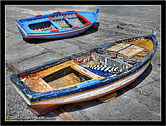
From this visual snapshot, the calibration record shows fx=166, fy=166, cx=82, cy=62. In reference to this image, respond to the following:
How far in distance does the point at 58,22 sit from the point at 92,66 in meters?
10.3

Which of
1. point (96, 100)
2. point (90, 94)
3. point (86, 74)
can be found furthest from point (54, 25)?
point (90, 94)

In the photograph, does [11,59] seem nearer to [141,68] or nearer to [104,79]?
[104,79]

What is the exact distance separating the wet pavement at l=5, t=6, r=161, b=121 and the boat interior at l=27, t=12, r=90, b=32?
1.46 metres

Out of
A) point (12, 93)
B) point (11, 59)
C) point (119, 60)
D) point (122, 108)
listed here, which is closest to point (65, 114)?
point (122, 108)

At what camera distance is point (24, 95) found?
6520 millimetres

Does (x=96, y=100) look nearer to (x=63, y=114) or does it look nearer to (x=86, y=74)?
(x=86, y=74)

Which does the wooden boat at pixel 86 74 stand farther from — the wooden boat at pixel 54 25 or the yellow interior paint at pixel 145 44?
the wooden boat at pixel 54 25

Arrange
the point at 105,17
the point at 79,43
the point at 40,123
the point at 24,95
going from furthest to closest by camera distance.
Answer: the point at 105,17 < the point at 79,43 < the point at 40,123 < the point at 24,95

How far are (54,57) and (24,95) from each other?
654 cm

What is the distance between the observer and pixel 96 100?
8047mm

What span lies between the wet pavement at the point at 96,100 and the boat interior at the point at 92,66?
121 cm

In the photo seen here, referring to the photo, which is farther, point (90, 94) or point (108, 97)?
point (108, 97)

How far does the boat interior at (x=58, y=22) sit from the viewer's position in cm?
1669

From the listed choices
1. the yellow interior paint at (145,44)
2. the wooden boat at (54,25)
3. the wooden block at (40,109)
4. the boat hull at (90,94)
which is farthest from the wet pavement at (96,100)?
the yellow interior paint at (145,44)
